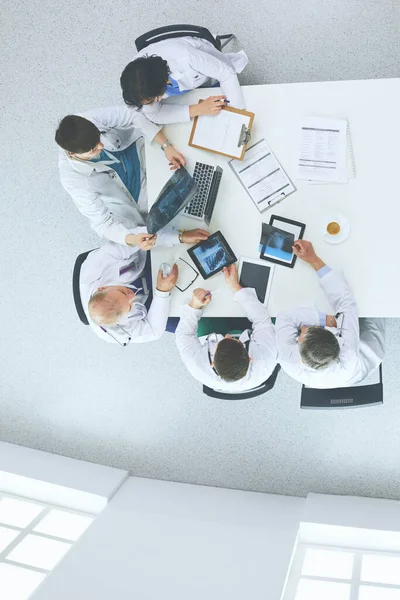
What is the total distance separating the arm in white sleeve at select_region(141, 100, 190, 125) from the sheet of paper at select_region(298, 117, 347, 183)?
0.51 metres

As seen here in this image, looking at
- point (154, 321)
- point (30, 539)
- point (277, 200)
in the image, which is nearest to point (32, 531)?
point (30, 539)

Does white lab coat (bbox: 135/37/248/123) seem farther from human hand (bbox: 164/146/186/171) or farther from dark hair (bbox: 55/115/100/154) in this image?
dark hair (bbox: 55/115/100/154)

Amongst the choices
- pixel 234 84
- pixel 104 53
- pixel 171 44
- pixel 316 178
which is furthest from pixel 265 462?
pixel 104 53

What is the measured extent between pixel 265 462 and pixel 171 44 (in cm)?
219

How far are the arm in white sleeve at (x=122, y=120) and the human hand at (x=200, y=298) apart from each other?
0.70 m

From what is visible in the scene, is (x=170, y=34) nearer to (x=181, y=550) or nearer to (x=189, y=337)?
(x=189, y=337)

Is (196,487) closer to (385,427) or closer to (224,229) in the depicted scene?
(385,427)

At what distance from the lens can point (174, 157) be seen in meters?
2.38

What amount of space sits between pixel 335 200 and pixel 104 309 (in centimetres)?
106

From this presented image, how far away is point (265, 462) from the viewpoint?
3.10 metres

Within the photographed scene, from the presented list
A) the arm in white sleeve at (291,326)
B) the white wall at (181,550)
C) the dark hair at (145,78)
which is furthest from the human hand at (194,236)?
the white wall at (181,550)

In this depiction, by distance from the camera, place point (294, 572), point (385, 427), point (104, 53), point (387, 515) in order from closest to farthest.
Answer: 1. point (294, 572)
2. point (387, 515)
3. point (385, 427)
4. point (104, 53)

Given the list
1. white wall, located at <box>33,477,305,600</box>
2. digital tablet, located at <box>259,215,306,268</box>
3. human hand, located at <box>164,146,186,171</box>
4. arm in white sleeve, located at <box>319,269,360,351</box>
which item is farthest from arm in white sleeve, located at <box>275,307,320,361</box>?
white wall, located at <box>33,477,305,600</box>

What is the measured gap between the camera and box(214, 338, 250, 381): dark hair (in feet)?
6.95
